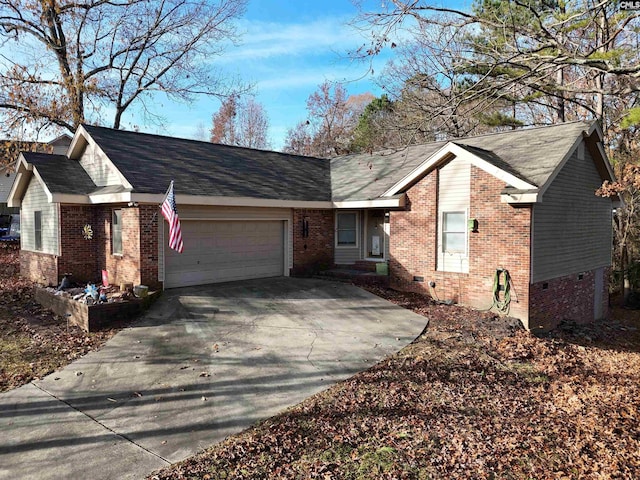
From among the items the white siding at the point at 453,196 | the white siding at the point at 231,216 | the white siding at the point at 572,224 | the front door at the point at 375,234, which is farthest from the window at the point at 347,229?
the white siding at the point at 572,224

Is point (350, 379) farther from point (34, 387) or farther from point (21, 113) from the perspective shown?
point (21, 113)

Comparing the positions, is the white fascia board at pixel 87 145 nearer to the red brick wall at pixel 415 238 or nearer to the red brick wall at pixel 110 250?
the red brick wall at pixel 110 250

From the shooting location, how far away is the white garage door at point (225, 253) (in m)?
12.7

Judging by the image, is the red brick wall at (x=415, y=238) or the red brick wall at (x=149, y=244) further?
the red brick wall at (x=415, y=238)

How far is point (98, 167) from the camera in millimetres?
13469

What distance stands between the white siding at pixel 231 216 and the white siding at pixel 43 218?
362 cm

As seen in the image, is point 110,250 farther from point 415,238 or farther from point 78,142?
point 415,238

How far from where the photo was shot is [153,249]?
465 inches

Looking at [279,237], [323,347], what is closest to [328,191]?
[279,237]

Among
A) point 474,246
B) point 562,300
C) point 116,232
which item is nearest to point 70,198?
point 116,232

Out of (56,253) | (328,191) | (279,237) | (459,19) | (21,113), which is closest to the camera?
(459,19)

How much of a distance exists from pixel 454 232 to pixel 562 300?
12.1 feet

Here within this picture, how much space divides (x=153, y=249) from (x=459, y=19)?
8.91 metres

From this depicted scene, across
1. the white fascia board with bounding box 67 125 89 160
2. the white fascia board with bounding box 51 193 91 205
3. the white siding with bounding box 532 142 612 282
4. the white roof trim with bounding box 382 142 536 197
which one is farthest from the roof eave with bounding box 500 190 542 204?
the white fascia board with bounding box 67 125 89 160
